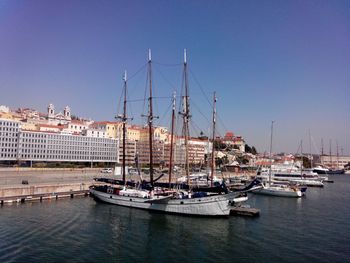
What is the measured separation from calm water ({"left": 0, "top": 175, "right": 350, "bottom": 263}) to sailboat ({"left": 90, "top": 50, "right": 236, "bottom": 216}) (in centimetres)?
151

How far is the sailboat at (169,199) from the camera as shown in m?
39.6

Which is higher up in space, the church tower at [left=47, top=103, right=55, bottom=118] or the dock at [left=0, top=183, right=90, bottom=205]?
the church tower at [left=47, top=103, right=55, bottom=118]

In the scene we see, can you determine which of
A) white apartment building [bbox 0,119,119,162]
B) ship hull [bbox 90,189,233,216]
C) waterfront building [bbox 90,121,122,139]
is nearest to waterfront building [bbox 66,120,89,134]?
waterfront building [bbox 90,121,122,139]

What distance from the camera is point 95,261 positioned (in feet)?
75.1

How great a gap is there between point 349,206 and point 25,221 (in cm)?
4559

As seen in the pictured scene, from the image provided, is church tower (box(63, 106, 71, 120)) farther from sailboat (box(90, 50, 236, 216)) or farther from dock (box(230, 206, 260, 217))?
dock (box(230, 206, 260, 217))

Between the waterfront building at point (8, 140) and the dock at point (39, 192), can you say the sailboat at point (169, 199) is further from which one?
the waterfront building at point (8, 140)

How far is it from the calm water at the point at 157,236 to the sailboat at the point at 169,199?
1506 millimetres

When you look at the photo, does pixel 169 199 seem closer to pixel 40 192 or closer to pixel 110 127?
pixel 40 192

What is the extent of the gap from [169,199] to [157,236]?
36.4 feet

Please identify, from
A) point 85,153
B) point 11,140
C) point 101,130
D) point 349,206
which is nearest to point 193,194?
point 349,206

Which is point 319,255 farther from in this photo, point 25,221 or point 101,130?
point 101,130

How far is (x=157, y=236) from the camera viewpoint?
30375 mm

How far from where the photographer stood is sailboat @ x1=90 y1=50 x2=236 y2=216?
130ft
